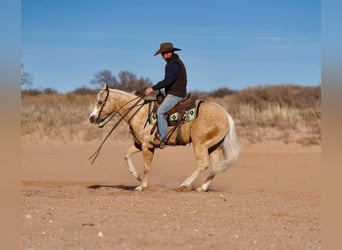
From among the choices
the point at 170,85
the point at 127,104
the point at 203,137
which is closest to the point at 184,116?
the point at 203,137

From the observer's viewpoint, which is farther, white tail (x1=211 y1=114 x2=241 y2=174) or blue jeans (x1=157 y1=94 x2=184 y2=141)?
white tail (x1=211 y1=114 x2=241 y2=174)

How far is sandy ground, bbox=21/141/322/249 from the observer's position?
7.64 m

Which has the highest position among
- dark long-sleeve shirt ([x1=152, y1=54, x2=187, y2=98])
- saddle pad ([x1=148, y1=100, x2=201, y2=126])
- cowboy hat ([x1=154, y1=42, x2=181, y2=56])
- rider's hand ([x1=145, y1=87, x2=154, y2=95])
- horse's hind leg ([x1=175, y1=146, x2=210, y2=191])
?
cowboy hat ([x1=154, y1=42, x2=181, y2=56])

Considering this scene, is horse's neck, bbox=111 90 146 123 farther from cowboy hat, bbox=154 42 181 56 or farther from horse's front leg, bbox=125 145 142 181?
cowboy hat, bbox=154 42 181 56

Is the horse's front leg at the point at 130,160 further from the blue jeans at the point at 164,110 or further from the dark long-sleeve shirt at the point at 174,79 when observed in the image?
the dark long-sleeve shirt at the point at 174,79

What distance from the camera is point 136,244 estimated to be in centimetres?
740

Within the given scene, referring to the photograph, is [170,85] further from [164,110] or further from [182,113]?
[182,113]

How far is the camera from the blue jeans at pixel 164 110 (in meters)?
13.9

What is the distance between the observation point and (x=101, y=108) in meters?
14.9

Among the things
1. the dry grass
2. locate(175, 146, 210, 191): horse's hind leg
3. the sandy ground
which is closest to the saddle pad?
locate(175, 146, 210, 191): horse's hind leg

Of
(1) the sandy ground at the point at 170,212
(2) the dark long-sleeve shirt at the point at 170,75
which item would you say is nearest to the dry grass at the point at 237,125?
(1) the sandy ground at the point at 170,212

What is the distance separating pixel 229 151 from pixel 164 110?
66.7 inches
